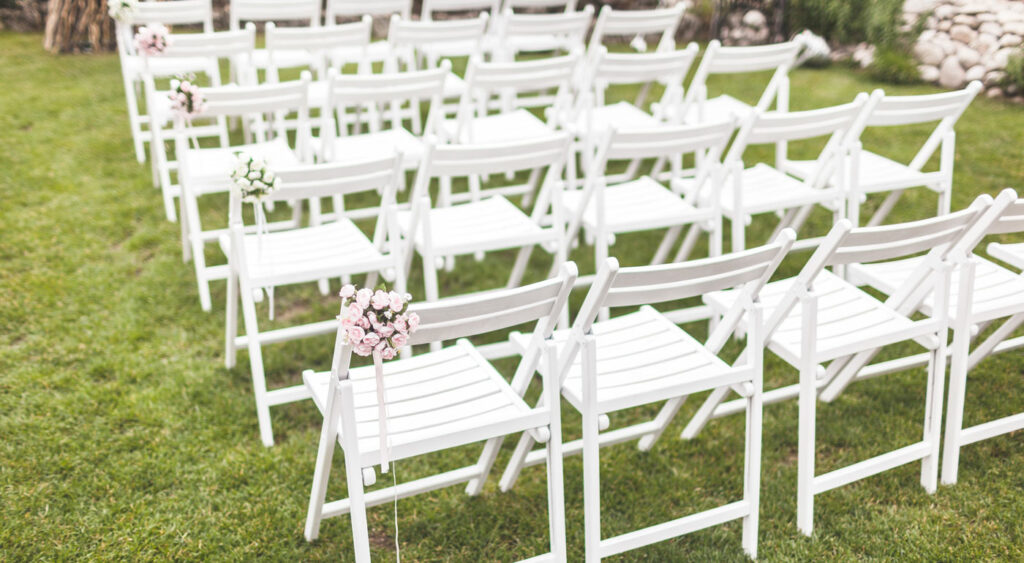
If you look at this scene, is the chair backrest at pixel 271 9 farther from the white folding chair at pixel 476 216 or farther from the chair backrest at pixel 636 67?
the white folding chair at pixel 476 216

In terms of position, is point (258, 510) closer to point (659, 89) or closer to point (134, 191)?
point (134, 191)

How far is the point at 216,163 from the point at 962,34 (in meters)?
7.17

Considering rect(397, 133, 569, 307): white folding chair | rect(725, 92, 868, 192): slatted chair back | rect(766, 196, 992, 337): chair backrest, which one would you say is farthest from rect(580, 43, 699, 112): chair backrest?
rect(766, 196, 992, 337): chair backrest

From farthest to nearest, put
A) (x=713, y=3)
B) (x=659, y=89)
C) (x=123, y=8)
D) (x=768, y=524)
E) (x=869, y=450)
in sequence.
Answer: (x=713, y=3) → (x=659, y=89) → (x=123, y=8) → (x=869, y=450) → (x=768, y=524)

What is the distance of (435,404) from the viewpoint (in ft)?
10.1

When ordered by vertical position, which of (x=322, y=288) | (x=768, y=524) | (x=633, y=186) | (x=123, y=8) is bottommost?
(x=768, y=524)

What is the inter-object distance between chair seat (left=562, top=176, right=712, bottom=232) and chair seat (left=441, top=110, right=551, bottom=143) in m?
0.83

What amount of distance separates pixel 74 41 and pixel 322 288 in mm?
6023

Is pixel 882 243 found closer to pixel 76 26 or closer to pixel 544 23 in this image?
pixel 544 23

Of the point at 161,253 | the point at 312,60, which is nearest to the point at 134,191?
the point at 161,253

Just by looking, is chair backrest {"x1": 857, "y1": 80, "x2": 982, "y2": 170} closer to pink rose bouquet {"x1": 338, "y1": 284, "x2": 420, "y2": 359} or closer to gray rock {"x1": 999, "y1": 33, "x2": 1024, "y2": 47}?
pink rose bouquet {"x1": 338, "y1": 284, "x2": 420, "y2": 359}

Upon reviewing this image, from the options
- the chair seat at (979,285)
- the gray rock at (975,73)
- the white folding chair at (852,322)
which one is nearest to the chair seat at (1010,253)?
the chair seat at (979,285)

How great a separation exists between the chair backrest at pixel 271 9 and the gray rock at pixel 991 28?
5989 mm

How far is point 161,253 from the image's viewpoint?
18.6ft
